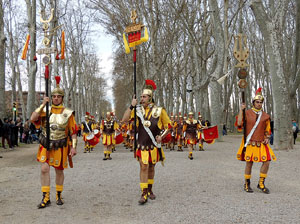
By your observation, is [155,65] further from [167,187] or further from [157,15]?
[167,187]

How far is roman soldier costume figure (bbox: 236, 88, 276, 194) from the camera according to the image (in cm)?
667

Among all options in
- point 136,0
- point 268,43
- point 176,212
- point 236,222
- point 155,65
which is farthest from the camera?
point 155,65

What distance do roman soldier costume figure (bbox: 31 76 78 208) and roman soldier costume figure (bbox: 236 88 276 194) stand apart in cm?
337

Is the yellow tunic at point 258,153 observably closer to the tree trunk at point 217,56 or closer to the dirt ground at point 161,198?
the dirt ground at point 161,198

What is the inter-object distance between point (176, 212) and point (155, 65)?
20.0 m

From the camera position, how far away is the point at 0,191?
22.9ft

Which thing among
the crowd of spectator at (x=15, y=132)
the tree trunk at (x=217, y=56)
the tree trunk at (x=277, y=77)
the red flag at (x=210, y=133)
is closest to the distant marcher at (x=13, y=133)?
the crowd of spectator at (x=15, y=132)

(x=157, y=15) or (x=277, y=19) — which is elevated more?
(x=157, y=15)

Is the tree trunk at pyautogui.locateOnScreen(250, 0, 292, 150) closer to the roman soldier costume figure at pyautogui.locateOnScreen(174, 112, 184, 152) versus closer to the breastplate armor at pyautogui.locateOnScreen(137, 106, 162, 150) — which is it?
Result: the roman soldier costume figure at pyautogui.locateOnScreen(174, 112, 184, 152)

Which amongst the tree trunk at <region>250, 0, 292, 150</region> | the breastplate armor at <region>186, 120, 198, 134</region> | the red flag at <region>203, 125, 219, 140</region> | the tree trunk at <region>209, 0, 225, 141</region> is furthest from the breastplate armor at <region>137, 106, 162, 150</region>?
the tree trunk at <region>209, 0, 225, 141</region>

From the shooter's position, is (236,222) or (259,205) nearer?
(236,222)

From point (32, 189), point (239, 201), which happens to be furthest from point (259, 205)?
point (32, 189)

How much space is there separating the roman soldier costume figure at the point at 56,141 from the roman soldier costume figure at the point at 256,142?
3366mm

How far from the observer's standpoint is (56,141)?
579cm
